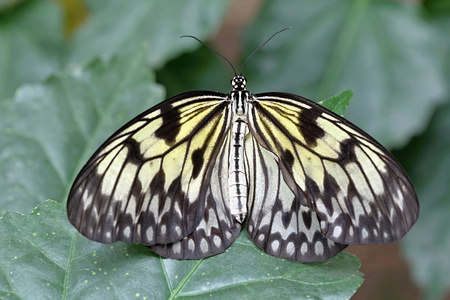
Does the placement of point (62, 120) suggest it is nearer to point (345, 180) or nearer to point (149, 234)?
point (149, 234)

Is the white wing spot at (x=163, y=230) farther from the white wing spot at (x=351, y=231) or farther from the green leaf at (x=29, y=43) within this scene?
the green leaf at (x=29, y=43)

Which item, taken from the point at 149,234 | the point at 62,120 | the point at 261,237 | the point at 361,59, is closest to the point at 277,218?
the point at 261,237

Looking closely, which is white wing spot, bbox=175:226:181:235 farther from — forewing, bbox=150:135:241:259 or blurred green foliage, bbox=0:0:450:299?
blurred green foliage, bbox=0:0:450:299

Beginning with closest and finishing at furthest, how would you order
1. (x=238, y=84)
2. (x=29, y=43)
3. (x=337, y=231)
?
1. (x=337, y=231)
2. (x=238, y=84)
3. (x=29, y=43)

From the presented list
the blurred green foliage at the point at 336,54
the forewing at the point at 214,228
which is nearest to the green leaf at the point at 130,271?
the forewing at the point at 214,228

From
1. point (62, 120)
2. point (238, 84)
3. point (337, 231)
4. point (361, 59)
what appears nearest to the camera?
point (337, 231)

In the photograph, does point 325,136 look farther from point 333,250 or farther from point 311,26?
point 311,26

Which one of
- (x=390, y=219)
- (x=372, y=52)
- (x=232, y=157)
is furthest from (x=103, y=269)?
(x=372, y=52)
